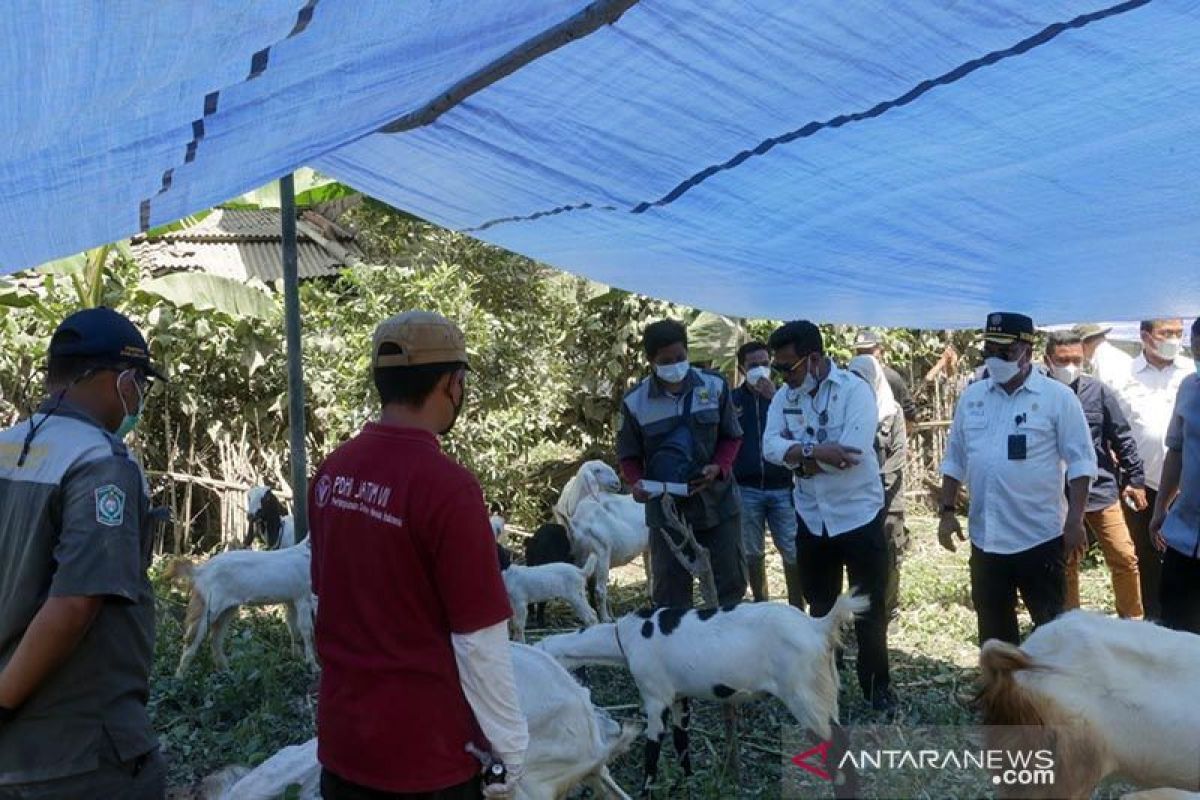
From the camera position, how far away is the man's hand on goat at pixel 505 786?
9.16ft

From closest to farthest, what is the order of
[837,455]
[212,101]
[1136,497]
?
[212,101] < [837,455] < [1136,497]

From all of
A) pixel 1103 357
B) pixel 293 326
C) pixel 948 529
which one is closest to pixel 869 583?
pixel 948 529

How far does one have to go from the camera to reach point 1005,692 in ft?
8.01

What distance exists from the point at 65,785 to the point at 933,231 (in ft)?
11.7

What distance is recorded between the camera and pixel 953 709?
6.25m

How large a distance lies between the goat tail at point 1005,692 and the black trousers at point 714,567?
Result: 439 cm

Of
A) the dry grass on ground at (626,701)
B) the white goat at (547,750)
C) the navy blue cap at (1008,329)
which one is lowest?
the dry grass on ground at (626,701)

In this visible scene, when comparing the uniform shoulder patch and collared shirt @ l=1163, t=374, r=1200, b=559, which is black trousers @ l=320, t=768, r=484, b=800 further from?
collared shirt @ l=1163, t=374, r=1200, b=559

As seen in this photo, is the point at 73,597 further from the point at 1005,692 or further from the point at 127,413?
the point at 1005,692

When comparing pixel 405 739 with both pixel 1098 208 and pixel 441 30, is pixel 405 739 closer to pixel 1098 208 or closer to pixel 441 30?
pixel 441 30

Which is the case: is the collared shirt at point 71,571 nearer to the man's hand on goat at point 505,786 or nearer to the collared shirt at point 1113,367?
the man's hand on goat at point 505,786

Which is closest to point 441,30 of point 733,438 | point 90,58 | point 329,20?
point 329,20

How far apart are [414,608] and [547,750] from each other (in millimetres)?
1728

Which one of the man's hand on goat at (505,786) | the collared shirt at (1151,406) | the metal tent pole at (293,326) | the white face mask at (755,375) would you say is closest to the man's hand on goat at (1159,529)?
the collared shirt at (1151,406)
